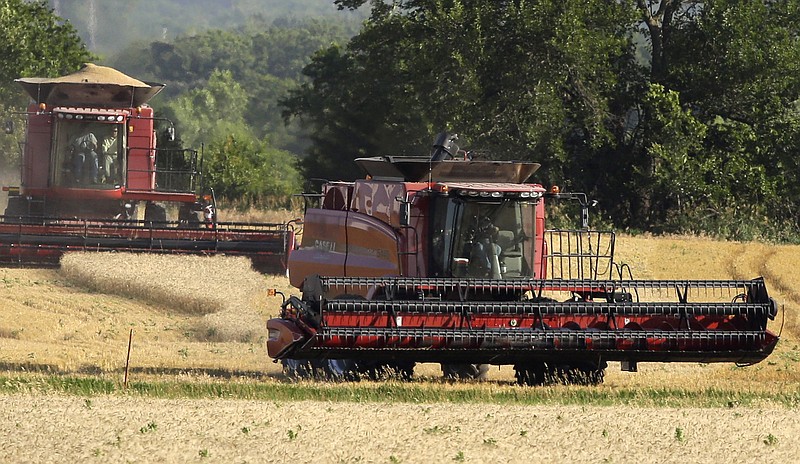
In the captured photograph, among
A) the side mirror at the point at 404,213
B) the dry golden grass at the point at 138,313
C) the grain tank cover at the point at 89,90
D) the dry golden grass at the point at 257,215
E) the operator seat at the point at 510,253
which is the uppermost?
the grain tank cover at the point at 89,90

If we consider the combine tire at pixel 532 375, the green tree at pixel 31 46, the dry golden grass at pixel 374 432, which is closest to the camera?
the dry golden grass at pixel 374 432

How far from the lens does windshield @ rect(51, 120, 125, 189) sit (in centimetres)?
2814

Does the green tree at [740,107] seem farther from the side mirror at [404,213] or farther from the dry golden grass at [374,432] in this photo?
the dry golden grass at [374,432]

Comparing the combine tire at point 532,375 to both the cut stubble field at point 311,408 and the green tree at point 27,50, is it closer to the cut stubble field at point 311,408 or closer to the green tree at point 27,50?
the cut stubble field at point 311,408

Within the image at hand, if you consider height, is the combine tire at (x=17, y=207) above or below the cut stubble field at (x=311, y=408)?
above

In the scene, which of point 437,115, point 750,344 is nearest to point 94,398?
point 750,344

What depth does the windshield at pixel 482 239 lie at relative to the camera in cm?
1503

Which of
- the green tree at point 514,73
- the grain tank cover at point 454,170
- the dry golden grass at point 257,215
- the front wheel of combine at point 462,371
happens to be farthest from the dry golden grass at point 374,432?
the dry golden grass at point 257,215

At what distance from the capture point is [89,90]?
2844 centimetres

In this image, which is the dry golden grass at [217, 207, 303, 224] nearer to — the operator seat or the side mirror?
the operator seat

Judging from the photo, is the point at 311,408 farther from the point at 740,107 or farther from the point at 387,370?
the point at 740,107

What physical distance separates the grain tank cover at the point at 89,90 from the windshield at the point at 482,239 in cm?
1458

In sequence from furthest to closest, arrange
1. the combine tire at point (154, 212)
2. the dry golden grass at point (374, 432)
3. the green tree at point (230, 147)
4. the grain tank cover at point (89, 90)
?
1. the green tree at point (230, 147)
2. the combine tire at point (154, 212)
3. the grain tank cover at point (89, 90)
4. the dry golden grass at point (374, 432)

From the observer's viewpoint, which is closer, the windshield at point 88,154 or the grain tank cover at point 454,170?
the grain tank cover at point 454,170
